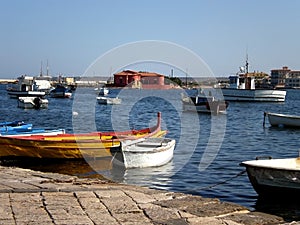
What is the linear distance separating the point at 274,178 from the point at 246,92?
60.1m

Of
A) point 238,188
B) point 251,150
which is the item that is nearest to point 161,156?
point 238,188

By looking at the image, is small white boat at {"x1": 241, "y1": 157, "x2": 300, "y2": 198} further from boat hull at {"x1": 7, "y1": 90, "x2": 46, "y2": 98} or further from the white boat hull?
the white boat hull

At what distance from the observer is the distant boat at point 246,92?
7075 cm

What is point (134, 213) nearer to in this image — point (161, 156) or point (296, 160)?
point (296, 160)

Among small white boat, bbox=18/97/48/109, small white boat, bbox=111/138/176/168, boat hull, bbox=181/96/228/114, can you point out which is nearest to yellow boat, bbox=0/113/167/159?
small white boat, bbox=111/138/176/168

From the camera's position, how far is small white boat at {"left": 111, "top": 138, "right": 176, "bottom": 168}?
1636cm

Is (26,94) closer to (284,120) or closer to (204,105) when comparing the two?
(204,105)

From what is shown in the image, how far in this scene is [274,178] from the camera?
1189 cm

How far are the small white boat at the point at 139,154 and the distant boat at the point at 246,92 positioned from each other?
53.7 m

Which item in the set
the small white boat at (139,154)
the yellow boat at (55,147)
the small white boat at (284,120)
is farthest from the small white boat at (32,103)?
the small white boat at (139,154)

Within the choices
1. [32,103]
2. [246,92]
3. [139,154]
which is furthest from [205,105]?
[139,154]

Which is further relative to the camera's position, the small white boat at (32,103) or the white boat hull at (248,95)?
the white boat hull at (248,95)

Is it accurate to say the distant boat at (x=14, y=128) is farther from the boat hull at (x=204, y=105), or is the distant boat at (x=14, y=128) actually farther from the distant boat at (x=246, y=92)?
the distant boat at (x=246, y=92)

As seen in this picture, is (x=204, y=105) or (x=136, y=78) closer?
(x=136, y=78)
